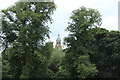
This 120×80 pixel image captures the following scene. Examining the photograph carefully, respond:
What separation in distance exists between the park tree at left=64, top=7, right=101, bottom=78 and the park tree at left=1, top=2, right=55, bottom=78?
374 cm

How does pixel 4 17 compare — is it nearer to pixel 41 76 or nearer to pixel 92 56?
pixel 41 76

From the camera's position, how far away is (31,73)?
27094mm

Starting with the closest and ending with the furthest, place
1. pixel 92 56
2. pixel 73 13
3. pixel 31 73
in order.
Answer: pixel 31 73, pixel 73 13, pixel 92 56

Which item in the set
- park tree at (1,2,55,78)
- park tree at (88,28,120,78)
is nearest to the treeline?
park tree at (1,2,55,78)

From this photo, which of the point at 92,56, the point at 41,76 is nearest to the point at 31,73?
the point at 41,76

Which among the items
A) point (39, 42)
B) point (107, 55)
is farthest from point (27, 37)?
point (107, 55)

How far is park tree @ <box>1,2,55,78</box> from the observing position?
26.9 metres

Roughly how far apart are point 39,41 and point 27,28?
1907 mm

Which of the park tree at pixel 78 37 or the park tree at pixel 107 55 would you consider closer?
the park tree at pixel 78 37

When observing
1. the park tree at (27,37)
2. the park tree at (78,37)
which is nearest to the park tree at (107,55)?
the park tree at (78,37)

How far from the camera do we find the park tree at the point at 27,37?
1058 inches

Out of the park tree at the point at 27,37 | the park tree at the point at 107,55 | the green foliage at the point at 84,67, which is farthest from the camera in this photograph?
the park tree at the point at 107,55

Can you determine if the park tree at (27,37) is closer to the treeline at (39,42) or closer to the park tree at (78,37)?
the treeline at (39,42)

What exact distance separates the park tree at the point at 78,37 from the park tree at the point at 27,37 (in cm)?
374
